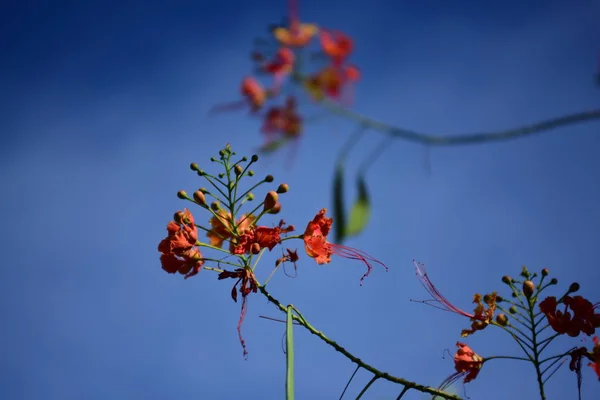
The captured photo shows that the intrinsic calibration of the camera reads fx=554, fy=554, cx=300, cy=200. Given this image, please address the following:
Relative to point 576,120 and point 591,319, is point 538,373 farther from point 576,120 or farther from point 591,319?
point 576,120

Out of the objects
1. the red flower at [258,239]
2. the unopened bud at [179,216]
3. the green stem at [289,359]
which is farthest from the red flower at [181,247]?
the green stem at [289,359]

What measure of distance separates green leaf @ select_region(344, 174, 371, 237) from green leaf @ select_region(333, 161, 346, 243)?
2 cm

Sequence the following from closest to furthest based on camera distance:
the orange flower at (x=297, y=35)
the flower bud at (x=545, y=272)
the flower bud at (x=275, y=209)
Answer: the orange flower at (x=297, y=35) < the flower bud at (x=275, y=209) < the flower bud at (x=545, y=272)

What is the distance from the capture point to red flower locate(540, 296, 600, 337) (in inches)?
69.1

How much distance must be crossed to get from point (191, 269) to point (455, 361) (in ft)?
2.97

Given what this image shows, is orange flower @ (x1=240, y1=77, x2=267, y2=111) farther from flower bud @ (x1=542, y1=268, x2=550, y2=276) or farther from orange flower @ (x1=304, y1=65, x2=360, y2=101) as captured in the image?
flower bud @ (x1=542, y1=268, x2=550, y2=276)

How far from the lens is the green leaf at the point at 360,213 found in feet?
4.16

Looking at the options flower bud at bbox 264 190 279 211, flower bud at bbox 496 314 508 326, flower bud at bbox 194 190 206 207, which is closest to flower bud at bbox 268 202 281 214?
flower bud at bbox 264 190 279 211

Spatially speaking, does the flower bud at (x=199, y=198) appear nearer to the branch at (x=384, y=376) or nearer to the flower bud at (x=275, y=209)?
the flower bud at (x=275, y=209)

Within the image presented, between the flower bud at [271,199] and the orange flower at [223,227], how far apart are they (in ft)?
0.27

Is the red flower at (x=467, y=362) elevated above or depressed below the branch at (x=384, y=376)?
above

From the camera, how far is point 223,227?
183 cm

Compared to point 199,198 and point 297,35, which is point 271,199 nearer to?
point 199,198

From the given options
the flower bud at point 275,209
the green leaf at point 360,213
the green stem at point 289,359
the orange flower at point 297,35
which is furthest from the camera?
the flower bud at point 275,209
